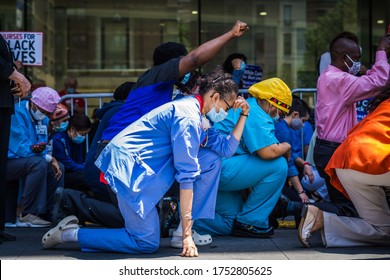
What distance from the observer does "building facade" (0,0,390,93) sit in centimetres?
1392

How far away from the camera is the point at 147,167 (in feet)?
20.7

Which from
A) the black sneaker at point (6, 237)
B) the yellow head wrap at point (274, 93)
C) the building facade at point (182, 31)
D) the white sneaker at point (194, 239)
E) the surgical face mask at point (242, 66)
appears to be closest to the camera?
the white sneaker at point (194, 239)

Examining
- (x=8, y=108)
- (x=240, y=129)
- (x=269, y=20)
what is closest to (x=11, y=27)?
(x=269, y=20)

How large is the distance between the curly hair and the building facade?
7154 mm

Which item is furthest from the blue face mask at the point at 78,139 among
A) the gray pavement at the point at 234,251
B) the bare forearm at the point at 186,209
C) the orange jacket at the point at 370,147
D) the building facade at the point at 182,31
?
the building facade at the point at 182,31

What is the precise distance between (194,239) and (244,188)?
678 millimetres

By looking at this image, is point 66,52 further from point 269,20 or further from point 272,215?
point 272,215

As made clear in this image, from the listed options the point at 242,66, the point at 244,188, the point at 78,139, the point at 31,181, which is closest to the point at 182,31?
the point at 242,66

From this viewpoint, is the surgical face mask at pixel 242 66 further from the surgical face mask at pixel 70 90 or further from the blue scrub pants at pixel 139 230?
the surgical face mask at pixel 70 90

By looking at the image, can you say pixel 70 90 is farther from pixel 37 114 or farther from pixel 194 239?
pixel 194 239

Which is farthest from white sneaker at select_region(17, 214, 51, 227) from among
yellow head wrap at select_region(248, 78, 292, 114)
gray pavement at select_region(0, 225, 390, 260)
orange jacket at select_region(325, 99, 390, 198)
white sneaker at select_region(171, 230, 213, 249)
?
orange jacket at select_region(325, 99, 390, 198)

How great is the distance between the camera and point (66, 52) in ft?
46.5

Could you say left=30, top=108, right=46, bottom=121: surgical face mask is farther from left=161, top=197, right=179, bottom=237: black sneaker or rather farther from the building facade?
the building facade

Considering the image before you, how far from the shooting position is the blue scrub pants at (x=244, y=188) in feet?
24.0
